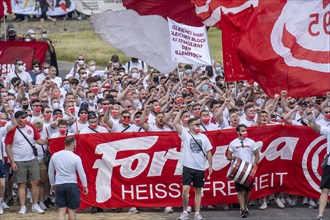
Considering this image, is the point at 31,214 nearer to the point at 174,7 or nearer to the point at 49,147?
the point at 49,147

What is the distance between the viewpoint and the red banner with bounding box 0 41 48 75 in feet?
94.3

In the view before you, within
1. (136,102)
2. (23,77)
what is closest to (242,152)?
(136,102)

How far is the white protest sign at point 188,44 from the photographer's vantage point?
21.0 meters

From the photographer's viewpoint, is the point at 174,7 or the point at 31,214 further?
the point at 174,7

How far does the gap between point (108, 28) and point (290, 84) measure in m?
7.01

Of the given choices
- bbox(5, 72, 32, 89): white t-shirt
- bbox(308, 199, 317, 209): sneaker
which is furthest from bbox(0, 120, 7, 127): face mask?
bbox(5, 72, 32, 89): white t-shirt

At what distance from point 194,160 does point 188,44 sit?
10.7 ft

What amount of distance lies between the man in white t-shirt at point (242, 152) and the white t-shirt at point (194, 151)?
47 centimetres

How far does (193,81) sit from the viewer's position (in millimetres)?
24016

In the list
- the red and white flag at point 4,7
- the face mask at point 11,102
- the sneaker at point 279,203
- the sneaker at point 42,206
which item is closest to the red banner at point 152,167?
the sneaker at point 279,203

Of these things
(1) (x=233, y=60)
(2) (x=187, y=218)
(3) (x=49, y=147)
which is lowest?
(2) (x=187, y=218)

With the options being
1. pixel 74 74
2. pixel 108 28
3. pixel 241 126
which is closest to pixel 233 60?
pixel 241 126

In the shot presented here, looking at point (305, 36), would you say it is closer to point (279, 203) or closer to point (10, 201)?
point (279, 203)

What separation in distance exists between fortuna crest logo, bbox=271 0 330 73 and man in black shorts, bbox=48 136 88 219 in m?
3.63
